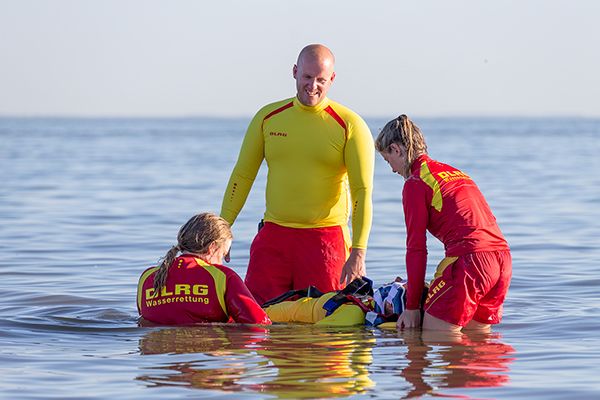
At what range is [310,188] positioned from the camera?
8555 mm

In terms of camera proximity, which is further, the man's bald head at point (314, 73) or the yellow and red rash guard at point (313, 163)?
the yellow and red rash guard at point (313, 163)

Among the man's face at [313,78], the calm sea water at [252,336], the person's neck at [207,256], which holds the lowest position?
the calm sea water at [252,336]

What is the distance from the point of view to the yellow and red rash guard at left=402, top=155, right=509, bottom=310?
7574 millimetres

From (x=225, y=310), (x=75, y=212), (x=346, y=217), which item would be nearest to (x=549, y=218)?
(x=75, y=212)

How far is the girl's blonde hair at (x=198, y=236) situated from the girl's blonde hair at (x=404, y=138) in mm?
1223

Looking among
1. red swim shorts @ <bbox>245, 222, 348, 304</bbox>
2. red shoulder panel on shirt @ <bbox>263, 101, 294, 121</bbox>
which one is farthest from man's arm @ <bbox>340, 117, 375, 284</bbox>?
red shoulder panel on shirt @ <bbox>263, 101, 294, 121</bbox>

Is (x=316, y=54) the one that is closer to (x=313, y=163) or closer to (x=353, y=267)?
(x=313, y=163)

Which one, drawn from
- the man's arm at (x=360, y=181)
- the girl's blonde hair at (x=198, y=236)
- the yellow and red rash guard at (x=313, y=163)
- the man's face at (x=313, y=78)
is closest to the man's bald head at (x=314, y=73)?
the man's face at (x=313, y=78)

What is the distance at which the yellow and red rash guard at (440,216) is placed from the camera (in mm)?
7574

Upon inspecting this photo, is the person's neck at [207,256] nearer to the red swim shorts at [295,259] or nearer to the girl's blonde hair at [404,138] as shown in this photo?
the red swim shorts at [295,259]

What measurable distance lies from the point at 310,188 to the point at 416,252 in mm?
1311

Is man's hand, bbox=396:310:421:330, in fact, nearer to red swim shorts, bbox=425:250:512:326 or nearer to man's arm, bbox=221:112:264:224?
red swim shorts, bbox=425:250:512:326

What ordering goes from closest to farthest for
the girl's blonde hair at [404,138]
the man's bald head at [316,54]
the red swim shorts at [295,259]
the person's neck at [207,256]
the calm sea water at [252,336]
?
the calm sea water at [252,336], the girl's blonde hair at [404,138], the person's neck at [207,256], the man's bald head at [316,54], the red swim shorts at [295,259]

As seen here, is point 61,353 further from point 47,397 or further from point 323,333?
point 323,333
